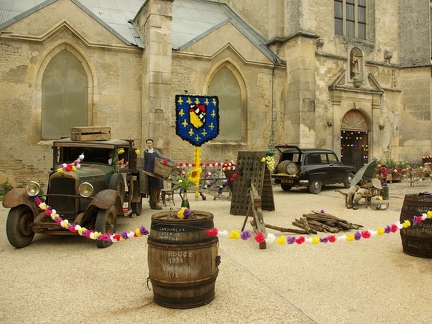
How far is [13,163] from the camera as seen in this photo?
12953 mm

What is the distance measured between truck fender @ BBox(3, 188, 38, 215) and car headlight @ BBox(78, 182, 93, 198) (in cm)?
86

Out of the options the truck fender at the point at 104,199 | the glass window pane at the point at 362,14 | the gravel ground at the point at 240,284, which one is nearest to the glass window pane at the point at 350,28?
the glass window pane at the point at 362,14

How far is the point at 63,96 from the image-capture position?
13.9 metres

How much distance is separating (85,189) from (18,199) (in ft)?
3.67

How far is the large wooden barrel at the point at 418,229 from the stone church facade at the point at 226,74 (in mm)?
9735

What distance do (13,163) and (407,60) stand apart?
19.3 m

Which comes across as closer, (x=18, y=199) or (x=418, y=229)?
(x=418, y=229)

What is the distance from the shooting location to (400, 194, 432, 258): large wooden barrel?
5.30m

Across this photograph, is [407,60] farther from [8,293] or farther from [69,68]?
[8,293]

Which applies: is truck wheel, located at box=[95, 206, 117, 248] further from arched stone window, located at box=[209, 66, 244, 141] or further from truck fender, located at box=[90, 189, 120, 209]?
arched stone window, located at box=[209, 66, 244, 141]

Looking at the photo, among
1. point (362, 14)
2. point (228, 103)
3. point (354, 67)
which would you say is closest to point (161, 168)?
point (228, 103)

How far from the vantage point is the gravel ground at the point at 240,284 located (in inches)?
144

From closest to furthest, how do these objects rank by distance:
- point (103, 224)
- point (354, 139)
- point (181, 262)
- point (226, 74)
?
point (181, 262) → point (103, 224) → point (226, 74) → point (354, 139)

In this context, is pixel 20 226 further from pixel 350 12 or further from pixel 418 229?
pixel 350 12
